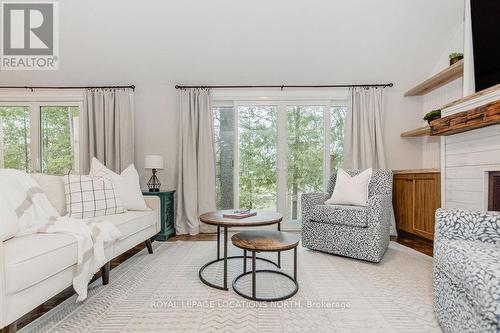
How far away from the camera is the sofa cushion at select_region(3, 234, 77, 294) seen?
1226 mm

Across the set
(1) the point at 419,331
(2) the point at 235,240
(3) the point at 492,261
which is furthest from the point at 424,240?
(2) the point at 235,240

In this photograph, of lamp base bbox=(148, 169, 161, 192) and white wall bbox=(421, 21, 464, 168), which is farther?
lamp base bbox=(148, 169, 161, 192)

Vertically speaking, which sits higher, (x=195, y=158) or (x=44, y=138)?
(x=44, y=138)

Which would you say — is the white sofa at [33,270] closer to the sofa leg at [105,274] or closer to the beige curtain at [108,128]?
the sofa leg at [105,274]

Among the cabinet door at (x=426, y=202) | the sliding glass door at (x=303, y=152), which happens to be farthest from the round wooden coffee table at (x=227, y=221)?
the cabinet door at (x=426, y=202)

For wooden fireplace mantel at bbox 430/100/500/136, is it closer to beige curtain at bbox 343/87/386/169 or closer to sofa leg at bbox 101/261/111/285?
beige curtain at bbox 343/87/386/169

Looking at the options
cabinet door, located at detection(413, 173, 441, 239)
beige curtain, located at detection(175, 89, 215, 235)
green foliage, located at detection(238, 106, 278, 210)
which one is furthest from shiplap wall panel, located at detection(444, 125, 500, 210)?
beige curtain, located at detection(175, 89, 215, 235)

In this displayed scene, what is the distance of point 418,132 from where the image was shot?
3.29m

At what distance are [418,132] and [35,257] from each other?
388 centimetres

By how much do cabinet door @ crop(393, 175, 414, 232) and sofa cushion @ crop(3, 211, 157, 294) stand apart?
11.1 ft

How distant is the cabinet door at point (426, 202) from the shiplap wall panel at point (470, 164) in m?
0.38

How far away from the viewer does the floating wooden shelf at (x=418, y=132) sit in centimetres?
317

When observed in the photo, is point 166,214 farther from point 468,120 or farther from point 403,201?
point 468,120

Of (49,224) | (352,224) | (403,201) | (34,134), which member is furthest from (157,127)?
(403,201)
